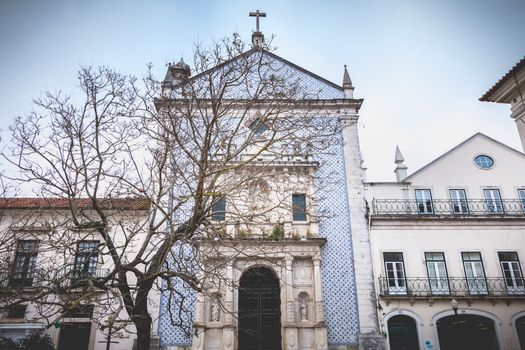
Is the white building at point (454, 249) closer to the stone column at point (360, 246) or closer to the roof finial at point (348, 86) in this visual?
the stone column at point (360, 246)

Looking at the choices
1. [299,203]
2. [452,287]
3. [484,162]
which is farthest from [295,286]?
[484,162]

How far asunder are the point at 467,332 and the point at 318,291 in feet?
22.8

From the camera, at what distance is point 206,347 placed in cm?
1501

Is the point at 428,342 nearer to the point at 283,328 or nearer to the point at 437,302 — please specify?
the point at 437,302

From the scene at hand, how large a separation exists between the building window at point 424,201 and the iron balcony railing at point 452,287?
10.2 feet

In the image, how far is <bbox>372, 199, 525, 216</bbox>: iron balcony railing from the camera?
1827cm

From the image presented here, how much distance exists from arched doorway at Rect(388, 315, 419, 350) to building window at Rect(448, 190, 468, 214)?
552 cm

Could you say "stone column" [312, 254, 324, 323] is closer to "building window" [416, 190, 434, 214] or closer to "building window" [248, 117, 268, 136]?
"building window" [416, 190, 434, 214]

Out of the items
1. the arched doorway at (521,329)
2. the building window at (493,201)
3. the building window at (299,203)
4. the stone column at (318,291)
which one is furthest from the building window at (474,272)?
the building window at (299,203)

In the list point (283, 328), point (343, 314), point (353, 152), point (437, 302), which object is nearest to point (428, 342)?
point (437, 302)

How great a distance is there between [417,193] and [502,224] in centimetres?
382

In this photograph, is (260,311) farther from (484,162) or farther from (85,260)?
(484,162)

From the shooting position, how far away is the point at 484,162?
1947 cm

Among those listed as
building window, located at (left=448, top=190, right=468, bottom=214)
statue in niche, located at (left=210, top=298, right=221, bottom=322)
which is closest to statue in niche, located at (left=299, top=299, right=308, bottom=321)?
statue in niche, located at (left=210, top=298, right=221, bottom=322)
